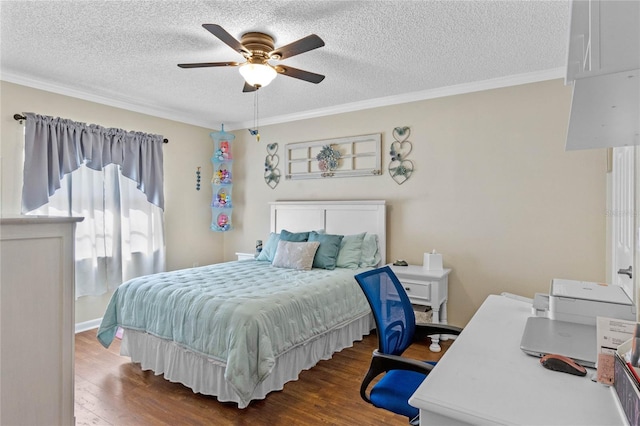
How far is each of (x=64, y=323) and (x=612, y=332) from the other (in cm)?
189

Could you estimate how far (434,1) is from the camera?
6.86ft

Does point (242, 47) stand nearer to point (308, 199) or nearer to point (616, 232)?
point (308, 199)

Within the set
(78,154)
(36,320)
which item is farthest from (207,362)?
(78,154)

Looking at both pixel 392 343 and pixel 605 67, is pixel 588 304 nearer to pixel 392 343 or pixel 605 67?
pixel 392 343

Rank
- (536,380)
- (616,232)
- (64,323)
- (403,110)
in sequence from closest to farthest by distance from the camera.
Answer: (536,380) → (64,323) → (616,232) → (403,110)

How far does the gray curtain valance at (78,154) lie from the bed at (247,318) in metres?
1.43

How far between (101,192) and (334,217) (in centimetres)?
264

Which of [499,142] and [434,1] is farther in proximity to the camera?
[499,142]

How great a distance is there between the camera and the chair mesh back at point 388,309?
1632 mm

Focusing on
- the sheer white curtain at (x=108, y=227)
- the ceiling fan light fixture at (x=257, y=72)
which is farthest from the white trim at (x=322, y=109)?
the ceiling fan light fixture at (x=257, y=72)

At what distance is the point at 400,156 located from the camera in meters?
3.89

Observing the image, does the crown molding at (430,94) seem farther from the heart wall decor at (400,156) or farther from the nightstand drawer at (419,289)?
the nightstand drawer at (419,289)

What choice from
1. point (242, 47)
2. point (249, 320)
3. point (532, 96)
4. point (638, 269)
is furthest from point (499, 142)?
point (249, 320)

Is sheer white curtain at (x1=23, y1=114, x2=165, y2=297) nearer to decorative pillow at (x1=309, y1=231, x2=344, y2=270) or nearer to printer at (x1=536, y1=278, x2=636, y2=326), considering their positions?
decorative pillow at (x1=309, y1=231, x2=344, y2=270)
